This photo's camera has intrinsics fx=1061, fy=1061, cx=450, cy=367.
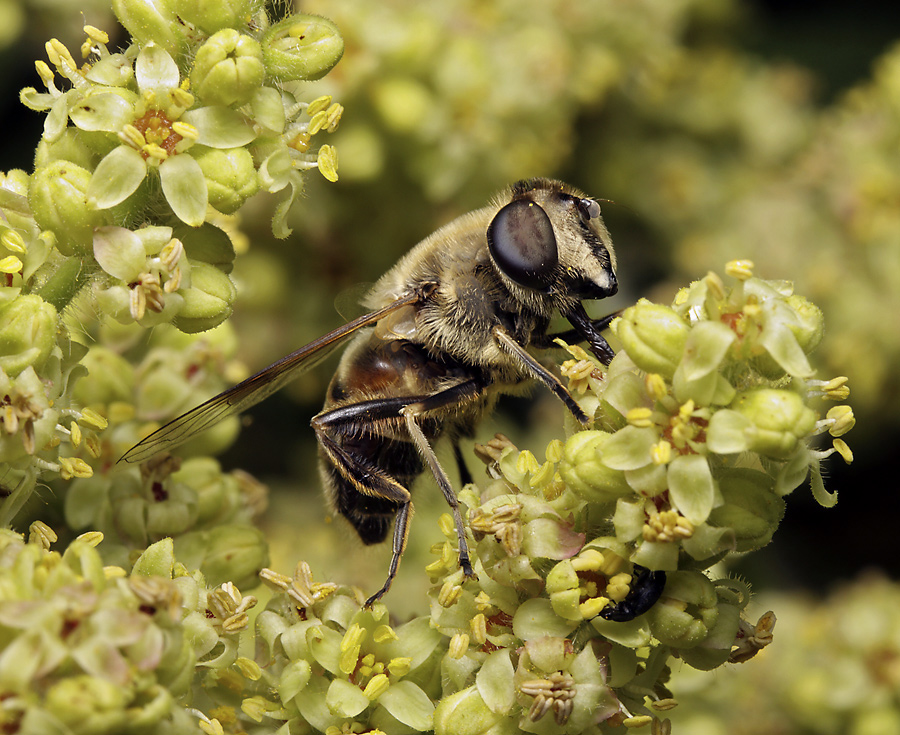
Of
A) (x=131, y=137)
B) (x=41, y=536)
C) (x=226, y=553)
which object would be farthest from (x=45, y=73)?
(x=226, y=553)

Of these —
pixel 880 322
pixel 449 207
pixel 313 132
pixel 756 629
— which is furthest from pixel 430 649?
pixel 880 322

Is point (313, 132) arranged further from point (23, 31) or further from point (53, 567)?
point (23, 31)

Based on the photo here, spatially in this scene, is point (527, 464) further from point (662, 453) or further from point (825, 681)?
point (825, 681)

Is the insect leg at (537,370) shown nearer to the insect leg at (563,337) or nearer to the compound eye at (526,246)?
the insect leg at (563,337)

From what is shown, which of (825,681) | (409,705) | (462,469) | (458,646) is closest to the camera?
(458,646)

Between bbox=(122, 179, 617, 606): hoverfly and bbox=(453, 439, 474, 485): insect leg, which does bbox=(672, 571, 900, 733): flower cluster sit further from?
bbox=(122, 179, 617, 606): hoverfly

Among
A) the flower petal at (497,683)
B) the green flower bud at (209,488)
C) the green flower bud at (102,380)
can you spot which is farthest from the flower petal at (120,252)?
the flower petal at (497,683)

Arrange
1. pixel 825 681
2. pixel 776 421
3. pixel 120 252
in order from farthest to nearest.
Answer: pixel 825 681, pixel 120 252, pixel 776 421

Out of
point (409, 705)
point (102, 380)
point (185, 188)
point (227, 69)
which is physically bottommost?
point (409, 705)
